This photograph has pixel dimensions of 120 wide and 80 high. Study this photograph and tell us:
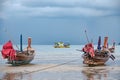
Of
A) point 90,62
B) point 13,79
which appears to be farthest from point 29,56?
point 13,79

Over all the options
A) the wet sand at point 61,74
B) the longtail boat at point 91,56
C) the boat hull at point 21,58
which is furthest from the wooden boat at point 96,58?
the boat hull at point 21,58

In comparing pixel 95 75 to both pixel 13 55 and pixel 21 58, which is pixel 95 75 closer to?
pixel 13 55

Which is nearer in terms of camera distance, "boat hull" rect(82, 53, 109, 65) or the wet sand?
the wet sand

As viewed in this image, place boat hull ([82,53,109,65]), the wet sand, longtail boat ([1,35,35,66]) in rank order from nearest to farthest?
the wet sand < longtail boat ([1,35,35,66]) < boat hull ([82,53,109,65])

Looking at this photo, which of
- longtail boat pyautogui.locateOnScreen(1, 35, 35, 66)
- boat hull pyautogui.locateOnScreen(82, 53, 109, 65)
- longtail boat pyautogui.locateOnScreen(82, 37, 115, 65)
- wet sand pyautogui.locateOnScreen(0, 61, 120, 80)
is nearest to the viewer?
wet sand pyautogui.locateOnScreen(0, 61, 120, 80)

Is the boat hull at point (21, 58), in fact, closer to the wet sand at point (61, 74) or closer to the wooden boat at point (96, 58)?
the wet sand at point (61, 74)

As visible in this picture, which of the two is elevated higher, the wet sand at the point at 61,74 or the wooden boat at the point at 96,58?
the wooden boat at the point at 96,58

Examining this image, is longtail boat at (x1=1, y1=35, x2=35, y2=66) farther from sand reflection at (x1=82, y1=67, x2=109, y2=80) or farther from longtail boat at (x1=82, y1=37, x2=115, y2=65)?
sand reflection at (x1=82, y1=67, x2=109, y2=80)

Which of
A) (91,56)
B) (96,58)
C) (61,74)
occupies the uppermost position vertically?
(91,56)

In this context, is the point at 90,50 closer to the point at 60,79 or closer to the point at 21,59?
the point at 21,59

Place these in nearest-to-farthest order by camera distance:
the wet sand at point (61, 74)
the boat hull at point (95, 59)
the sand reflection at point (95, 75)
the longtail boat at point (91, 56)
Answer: the sand reflection at point (95, 75), the wet sand at point (61, 74), the longtail boat at point (91, 56), the boat hull at point (95, 59)

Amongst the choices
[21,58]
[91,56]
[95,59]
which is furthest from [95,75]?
[21,58]

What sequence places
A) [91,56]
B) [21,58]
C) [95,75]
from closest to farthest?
1. [95,75]
2. [91,56]
3. [21,58]

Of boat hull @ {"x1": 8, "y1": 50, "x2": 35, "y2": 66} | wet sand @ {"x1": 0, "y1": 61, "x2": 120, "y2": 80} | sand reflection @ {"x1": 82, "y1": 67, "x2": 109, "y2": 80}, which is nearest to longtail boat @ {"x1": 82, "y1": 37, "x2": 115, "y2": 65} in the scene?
wet sand @ {"x1": 0, "y1": 61, "x2": 120, "y2": 80}
